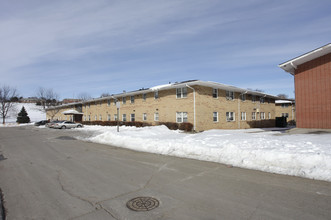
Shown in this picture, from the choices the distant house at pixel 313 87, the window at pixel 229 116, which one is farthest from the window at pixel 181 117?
the distant house at pixel 313 87

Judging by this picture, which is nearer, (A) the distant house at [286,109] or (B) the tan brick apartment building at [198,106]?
(B) the tan brick apartment building at [198,106]

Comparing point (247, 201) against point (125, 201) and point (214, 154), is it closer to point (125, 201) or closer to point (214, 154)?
point (125, 201)

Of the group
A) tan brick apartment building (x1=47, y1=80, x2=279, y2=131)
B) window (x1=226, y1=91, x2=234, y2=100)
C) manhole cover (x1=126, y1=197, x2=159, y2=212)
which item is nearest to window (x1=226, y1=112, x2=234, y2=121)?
tan brick apartment building (x1=47, y1=80, x2=279, y2=131)

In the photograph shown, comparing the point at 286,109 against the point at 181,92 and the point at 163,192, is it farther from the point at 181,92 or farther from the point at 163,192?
the point at 163,192

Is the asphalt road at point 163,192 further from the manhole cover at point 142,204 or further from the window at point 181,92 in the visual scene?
the window at point 181,92

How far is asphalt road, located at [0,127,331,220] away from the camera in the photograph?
3.80 m

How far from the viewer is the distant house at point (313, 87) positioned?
12875mm

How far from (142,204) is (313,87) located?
14248mm

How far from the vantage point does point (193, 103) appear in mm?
20891

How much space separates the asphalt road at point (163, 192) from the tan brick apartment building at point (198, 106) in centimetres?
1421

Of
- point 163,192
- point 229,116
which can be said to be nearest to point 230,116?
point 229,116

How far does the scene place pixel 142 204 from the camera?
4180mm

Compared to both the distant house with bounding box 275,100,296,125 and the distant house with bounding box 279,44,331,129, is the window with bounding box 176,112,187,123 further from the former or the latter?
the distant house with bounding box 275,100,296,125

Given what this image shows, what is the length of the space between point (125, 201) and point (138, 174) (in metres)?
2.02
